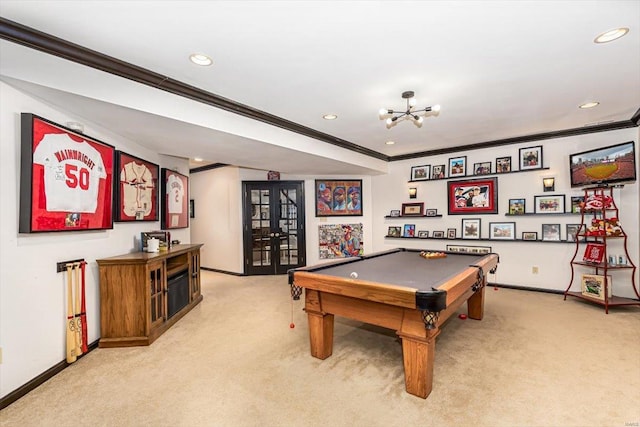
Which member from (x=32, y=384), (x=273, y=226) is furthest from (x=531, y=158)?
(x=32, y=384)

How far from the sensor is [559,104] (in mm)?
3477

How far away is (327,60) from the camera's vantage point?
7.81 feet

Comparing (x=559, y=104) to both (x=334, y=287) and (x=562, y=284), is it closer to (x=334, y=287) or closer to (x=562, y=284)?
(x=562, y=284)

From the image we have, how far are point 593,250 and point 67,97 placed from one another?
20.9 ft

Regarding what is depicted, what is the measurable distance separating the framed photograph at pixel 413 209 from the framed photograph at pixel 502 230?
126 centimetres

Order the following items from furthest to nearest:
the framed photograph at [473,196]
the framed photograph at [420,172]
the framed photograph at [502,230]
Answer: the framed photograph at [420,172] → the framed photograph at [473,196] → the framed photograph at [502,230]

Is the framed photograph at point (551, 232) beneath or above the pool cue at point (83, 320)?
above

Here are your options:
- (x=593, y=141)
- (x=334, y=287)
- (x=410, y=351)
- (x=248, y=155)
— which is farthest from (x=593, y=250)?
(x=248, y=155)

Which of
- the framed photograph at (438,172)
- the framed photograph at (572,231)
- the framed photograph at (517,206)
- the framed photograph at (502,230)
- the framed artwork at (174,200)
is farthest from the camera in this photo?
the framed photograph at (438,172)

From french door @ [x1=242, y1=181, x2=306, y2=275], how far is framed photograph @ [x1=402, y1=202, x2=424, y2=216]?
222 centimetres

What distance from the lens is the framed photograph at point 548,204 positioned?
467 cm

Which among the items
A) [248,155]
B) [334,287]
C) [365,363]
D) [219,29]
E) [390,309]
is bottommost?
[365,363]

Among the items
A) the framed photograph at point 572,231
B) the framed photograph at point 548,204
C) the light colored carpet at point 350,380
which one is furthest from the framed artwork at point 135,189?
the framed photograph at point 572,231

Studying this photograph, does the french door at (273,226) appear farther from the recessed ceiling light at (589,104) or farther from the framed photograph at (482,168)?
the recessed ceiling light at (589,104)
